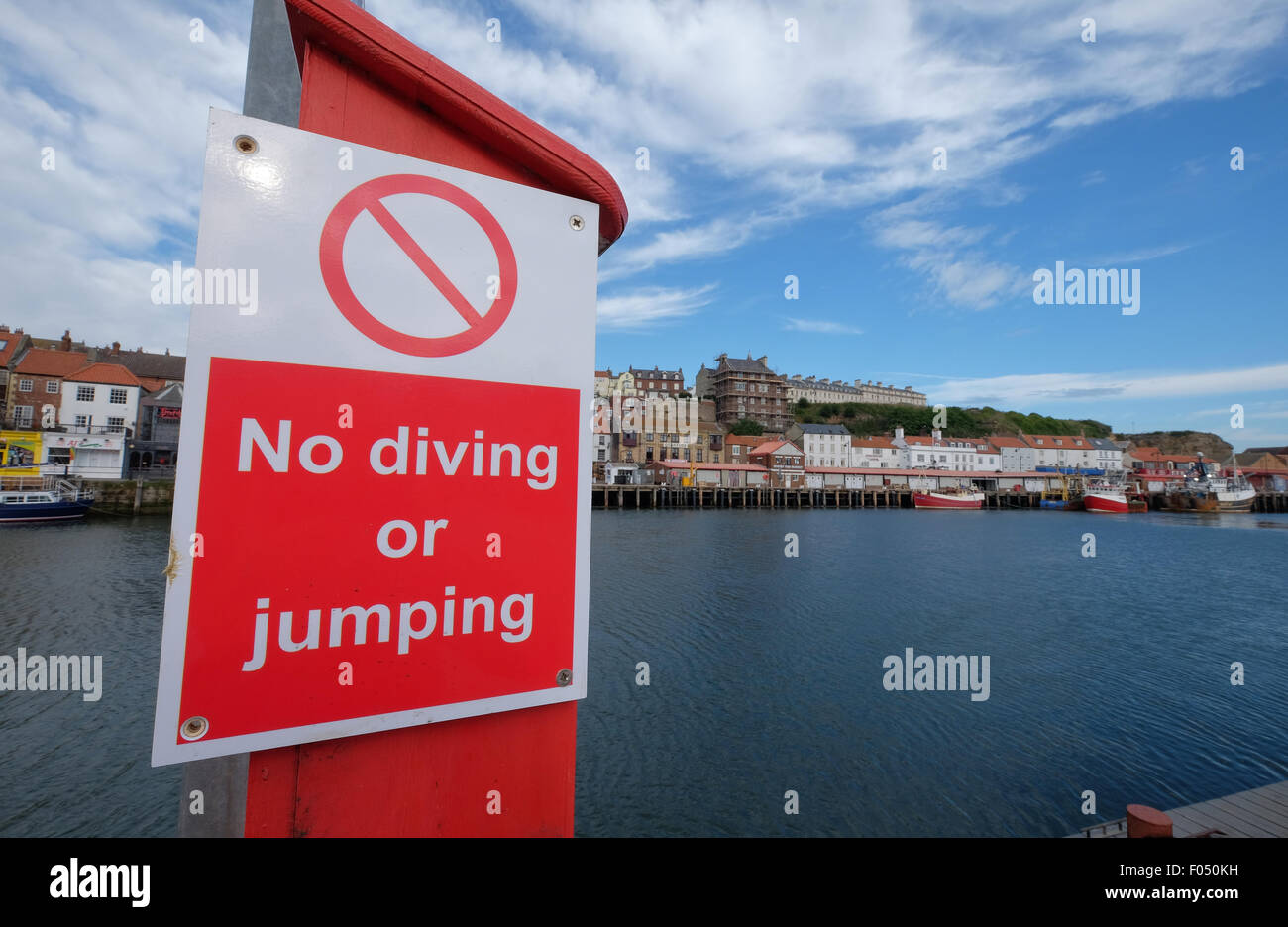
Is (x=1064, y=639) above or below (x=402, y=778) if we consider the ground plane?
below

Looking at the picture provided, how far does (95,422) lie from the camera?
138ft

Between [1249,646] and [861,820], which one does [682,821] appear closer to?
[861,820]

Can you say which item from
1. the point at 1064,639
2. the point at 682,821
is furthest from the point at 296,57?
the point at 1064,639

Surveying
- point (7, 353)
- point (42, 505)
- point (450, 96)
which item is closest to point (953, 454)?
point (450, 96)

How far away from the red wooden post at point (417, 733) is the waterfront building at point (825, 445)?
3109 inches

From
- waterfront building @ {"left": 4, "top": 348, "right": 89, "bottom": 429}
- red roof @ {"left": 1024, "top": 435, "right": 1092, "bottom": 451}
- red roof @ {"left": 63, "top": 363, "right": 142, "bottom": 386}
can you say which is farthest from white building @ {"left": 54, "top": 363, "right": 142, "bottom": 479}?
red roof @ {"left": 1024, "top": 435, "right": 1092, "bottom": 451}

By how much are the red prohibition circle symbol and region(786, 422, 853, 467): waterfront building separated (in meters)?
79.0

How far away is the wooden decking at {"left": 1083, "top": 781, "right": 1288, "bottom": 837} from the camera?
5441 millimetres

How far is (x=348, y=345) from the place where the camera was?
5.09ft

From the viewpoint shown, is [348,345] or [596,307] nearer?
[348,345]

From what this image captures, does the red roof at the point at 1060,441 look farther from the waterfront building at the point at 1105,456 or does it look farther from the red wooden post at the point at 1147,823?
the red wooden post at the point at 1147,823
